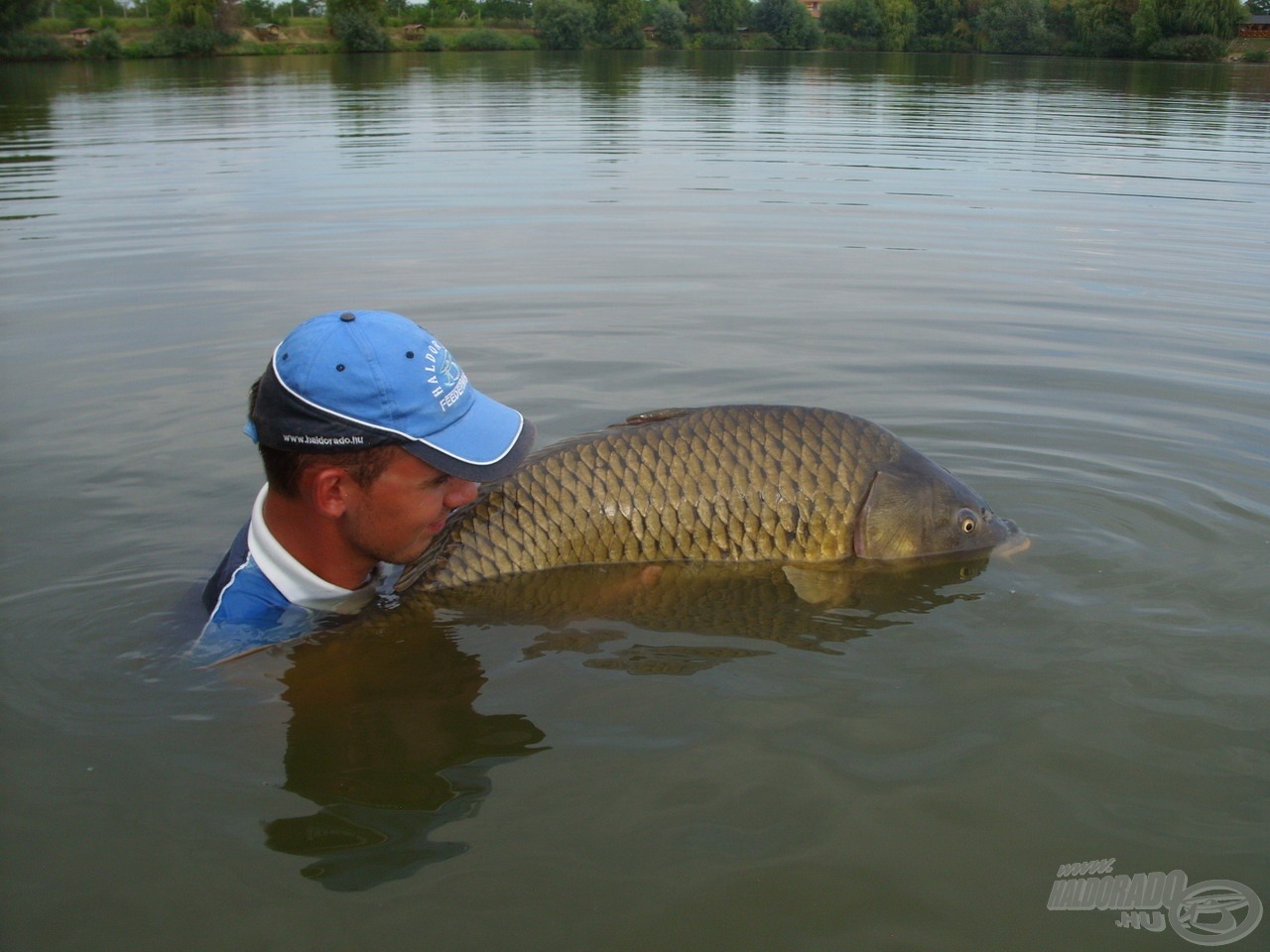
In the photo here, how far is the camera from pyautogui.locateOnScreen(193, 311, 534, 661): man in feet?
9.79

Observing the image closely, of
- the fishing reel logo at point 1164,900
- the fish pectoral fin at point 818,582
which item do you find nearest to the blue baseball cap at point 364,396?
the fish pectoral fin at point 818,582

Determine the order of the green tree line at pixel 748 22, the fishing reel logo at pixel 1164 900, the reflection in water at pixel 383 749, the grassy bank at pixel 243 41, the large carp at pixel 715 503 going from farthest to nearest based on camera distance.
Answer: the green tree line at pixel 748 22 < the grassy bank at pixel 243 41 < the large carp at pixel 715 503 < the reflection in water at pixel 383 749 < the fishing reel logo at pixel 1164 900

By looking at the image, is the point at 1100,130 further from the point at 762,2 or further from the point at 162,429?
the point at 762,2

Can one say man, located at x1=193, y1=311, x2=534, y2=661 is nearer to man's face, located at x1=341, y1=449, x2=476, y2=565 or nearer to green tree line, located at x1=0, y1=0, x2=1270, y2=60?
man's face, located at x1=341, y1=449, x2=476, y2=565

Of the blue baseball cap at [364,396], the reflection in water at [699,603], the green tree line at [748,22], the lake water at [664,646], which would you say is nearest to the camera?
the lake water at [664,646]

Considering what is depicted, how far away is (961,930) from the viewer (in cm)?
238

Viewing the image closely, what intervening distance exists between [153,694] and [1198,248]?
913 centimetres

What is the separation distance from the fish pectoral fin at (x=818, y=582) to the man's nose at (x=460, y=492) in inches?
47.4

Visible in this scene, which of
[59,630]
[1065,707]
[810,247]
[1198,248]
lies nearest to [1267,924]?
[1065,707]

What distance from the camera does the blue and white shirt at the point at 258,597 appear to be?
3.33 m

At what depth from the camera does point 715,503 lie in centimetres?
400

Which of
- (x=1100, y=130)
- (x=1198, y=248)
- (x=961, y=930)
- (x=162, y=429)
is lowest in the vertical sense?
(x=961, y=930)

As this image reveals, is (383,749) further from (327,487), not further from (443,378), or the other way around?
(443,378)

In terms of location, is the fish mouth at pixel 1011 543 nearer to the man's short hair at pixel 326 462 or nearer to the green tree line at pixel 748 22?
the man's short hair at pixel 326 462
